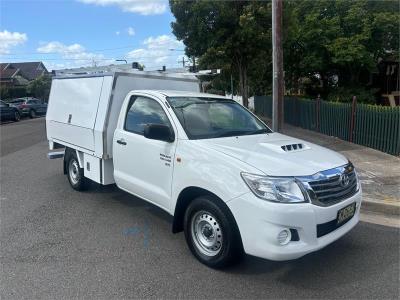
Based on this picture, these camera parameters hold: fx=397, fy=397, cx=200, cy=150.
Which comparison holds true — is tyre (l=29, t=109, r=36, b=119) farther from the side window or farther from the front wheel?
the side window

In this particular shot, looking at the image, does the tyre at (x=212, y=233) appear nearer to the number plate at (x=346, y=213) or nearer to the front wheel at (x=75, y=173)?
the number plate at (x=346, y=213)

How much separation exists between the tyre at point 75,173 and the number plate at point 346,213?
458 centimetres

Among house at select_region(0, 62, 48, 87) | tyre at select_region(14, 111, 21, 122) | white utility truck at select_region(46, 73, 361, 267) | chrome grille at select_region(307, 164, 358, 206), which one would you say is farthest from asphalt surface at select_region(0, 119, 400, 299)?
house at select_region(0, 62, 48, 87)

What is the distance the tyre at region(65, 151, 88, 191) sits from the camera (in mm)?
7066

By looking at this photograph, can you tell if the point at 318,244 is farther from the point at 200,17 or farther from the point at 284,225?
the point at 200,17

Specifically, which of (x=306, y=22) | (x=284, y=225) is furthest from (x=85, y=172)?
(x=306, y=22)

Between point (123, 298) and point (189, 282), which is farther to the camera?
point (189, 282)

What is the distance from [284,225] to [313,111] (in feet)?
39.2

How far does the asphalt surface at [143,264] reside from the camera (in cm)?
374

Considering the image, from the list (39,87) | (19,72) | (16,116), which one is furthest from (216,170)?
(19,72)

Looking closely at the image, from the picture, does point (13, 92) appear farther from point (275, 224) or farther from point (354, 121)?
point (275, 224)

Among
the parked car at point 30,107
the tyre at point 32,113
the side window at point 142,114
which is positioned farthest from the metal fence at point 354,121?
the tyre at point 32,113

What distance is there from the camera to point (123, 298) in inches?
143

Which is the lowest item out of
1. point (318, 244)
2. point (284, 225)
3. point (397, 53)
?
point (318, 244)
